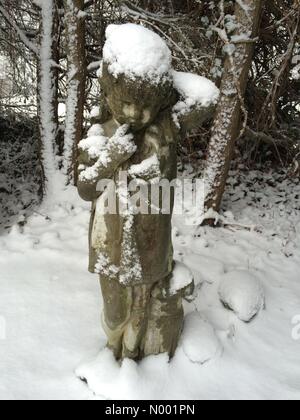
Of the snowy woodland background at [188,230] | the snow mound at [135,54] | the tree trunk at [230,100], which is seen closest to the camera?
the snow mound at [135,54]

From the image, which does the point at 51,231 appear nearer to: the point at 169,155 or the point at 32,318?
the point at 32,318

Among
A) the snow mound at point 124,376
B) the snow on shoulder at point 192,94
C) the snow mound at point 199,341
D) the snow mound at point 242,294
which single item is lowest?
the snow mound at point 124,376

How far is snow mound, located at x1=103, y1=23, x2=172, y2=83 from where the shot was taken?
2.05m

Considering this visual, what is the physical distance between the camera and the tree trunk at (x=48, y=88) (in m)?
4.95

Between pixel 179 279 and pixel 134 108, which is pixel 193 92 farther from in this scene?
pixel 179 279

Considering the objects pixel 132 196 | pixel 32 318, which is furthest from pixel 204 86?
pixel 32 318

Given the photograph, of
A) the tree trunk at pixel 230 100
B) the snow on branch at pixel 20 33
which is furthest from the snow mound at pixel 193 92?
the snow on branch at pixel 20 33

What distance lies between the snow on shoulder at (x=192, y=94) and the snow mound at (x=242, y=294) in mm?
1998

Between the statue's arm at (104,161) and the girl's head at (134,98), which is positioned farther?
the statue's arm at (104,161)

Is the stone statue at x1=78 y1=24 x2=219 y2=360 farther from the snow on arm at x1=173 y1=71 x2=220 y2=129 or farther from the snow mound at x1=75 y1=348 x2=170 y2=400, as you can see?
the snow mound at x1=75 y1=348 x2=170 y2=400

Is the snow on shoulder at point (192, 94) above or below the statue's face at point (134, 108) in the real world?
above

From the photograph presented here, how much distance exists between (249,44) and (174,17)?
1026 mm

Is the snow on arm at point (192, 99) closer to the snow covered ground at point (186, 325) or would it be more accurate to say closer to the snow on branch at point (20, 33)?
the snow covered ground at point (186, 325)

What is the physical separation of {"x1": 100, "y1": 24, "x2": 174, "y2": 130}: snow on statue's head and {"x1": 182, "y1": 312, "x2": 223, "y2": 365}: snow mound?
1777 mm
